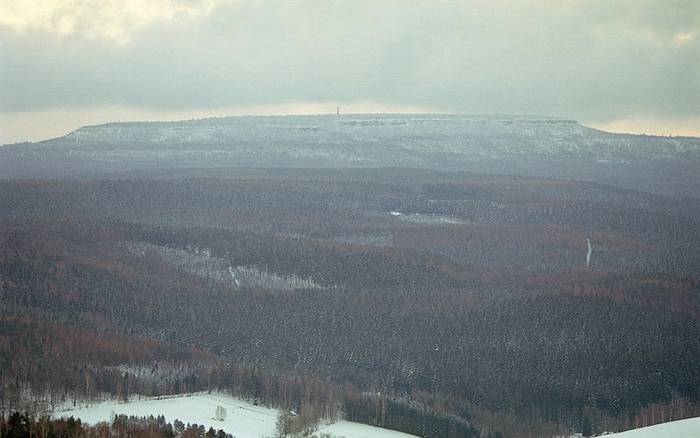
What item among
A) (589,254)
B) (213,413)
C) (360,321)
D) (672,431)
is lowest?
(589,254)

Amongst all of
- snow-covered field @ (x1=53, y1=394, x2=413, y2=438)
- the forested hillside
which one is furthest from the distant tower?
snow-covered field @ (x1=53, y1=394, x2=413, y2=438)

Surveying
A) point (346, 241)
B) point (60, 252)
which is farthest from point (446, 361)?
point (346, 241)

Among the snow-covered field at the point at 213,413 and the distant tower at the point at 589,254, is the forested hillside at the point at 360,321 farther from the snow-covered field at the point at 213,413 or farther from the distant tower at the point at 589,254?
the snow-covered field at the point at 213,413

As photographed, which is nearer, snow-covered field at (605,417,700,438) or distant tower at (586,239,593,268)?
snow-covered field at (605,417,700,438)

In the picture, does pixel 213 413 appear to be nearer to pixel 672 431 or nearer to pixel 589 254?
pixel 672 431

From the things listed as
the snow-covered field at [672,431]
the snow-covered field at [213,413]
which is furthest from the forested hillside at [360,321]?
the snow-covered field at [672,431]

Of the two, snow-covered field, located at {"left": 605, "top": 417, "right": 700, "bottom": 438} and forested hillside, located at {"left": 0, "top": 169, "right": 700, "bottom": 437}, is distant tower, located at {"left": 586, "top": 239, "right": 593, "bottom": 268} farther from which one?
snow-covered field, located at {"left": 605, "top": 417, "right": 700, "bottom": 438}

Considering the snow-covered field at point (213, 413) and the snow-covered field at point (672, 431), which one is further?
the snow-covered field at point (213, 413)

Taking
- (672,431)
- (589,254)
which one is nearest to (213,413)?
(672,431)
